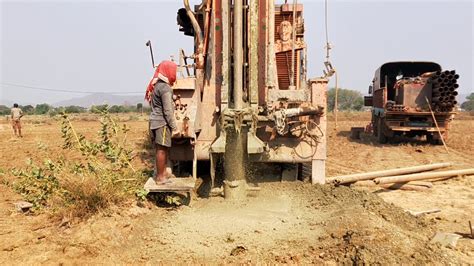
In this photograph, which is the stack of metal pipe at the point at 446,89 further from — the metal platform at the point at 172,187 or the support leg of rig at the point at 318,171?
the metal platform at the point at 172,187

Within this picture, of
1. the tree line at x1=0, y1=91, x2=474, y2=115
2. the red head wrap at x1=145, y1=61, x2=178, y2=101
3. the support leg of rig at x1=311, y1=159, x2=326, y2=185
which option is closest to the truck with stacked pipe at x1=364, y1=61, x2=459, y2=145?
the support leg of rig at x1=311, y1=159, x2=326, y2=185

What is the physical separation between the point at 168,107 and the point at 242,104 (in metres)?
0.93

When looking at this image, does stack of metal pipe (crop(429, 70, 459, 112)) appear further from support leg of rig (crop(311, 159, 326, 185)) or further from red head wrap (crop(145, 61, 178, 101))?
red head wrap (crop(145, 61, 178, 101))

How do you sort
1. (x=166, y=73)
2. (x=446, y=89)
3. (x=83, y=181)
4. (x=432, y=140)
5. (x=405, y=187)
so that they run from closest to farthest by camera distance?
1. (x=83, y=181)
2. (x=166, y=73)
3. (x=405, y=187)
4. (x=446, y=89)
5. (x=432, y=140)

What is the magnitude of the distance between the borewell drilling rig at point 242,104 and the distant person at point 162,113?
210mm

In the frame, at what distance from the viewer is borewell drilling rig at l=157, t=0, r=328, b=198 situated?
529 cm

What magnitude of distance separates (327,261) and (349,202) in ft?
5.60

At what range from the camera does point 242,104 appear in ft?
17.6

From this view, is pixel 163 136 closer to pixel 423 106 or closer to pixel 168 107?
pixel 168 107

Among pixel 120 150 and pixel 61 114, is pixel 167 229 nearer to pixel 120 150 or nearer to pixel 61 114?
pixel 120 150

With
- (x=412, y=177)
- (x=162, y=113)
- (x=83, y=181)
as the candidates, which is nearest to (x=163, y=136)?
(x=162, y=113)

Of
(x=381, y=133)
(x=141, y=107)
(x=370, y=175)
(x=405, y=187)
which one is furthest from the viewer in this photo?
(x=141, y=107)

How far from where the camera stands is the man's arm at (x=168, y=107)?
16.7 feet

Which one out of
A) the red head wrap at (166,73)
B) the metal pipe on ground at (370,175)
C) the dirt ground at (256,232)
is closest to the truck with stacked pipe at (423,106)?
the metal pipe on ground at (370,175)
